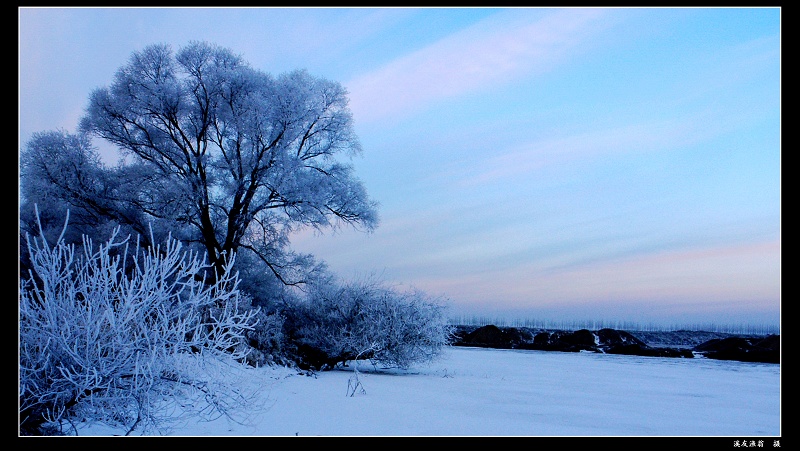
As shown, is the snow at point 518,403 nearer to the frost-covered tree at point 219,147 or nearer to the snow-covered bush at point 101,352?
the snow-covered bush at point 101,352

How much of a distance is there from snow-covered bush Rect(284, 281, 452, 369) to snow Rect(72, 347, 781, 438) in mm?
340

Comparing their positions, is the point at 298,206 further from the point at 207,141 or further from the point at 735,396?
the point at 735,396

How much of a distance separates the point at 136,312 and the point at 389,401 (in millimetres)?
2712

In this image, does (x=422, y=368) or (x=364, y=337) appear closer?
(x=364, y=337)

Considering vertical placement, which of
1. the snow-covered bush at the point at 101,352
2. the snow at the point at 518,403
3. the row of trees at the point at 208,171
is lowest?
the snow at the point at 518,403

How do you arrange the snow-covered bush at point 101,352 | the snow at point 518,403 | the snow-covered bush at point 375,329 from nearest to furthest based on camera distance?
the snow-covered bush at point 101,352, the snow at point 518,403, the snow-covered bush at point 375,329

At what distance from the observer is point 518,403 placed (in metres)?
5.56

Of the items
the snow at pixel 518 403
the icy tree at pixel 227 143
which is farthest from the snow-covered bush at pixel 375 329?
the icy tree at pixel 227 143

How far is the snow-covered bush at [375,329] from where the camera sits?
878 cm

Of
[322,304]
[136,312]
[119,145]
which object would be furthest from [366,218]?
[136,312]

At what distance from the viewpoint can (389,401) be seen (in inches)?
218

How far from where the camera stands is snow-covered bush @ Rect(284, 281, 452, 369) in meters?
8.78

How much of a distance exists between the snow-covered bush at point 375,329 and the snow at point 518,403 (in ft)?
1.11

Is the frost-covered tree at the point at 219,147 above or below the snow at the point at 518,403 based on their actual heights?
above
